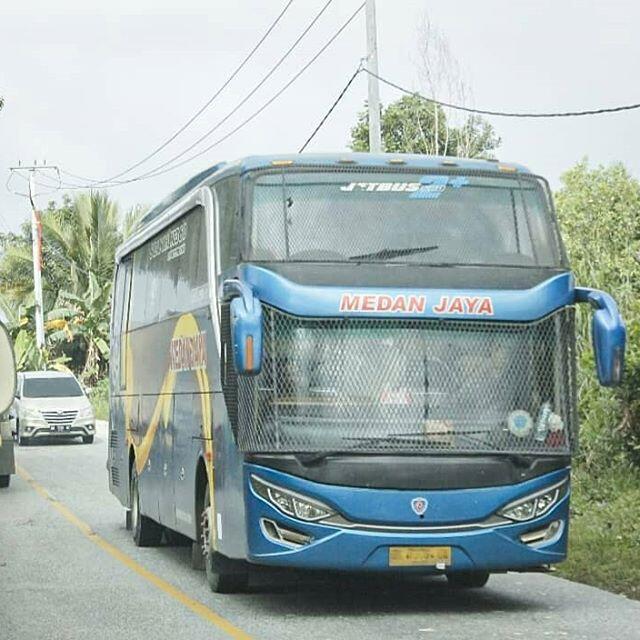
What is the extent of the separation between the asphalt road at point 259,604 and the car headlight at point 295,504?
0.76 m

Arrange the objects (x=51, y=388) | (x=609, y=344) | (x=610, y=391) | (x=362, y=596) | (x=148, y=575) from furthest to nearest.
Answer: (x=51, y=388)
(x=610, y=391)
(x=148, y=575)
(x=362, y=596)
(x=609, y=344)

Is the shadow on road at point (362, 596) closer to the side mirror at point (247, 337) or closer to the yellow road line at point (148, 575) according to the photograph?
the yellow road line at point (148, 575)

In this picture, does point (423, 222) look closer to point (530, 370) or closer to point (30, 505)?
point (530, 370)

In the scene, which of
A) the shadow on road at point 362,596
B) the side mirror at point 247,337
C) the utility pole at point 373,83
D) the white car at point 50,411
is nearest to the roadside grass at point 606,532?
the shadow on road at point 362,596

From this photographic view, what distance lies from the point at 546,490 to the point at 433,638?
1.64 meters

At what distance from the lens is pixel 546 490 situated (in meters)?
11.6

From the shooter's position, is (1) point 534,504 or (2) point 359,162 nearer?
(1) point 534,504

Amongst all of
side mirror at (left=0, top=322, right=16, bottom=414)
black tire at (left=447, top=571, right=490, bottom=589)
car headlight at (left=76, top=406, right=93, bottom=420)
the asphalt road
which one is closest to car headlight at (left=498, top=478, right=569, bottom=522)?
the asphalt road

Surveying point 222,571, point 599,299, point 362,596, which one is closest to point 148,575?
point 222,571

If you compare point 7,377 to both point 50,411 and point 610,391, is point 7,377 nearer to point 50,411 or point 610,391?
point 610,391

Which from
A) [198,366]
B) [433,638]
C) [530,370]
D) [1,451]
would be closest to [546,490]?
[530,370]

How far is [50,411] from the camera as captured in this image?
125 ft

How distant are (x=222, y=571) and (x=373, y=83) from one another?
16.4 m

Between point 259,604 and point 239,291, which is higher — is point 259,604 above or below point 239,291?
below
